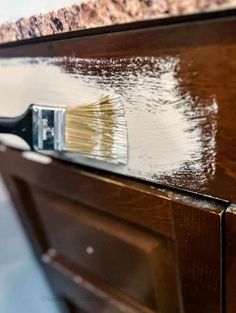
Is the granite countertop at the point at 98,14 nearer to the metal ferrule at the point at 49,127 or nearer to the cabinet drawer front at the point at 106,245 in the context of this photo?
the metal ferrule at the point at 49,127

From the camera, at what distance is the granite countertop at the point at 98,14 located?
275 mm

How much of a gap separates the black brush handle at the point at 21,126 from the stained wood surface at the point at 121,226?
0.23 ft

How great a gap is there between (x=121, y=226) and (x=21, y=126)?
0.65ft

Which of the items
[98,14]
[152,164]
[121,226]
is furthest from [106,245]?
[98,14]

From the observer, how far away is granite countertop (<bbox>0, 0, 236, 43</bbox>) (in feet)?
0.90

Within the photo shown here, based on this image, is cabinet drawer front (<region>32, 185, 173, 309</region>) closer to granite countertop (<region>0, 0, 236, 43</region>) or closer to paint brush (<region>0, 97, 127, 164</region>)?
paint brush (<region>0, 97, 127, 164</region>)

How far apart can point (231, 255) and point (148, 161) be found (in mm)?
134

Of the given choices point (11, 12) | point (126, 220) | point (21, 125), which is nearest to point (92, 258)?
point (126, 220)

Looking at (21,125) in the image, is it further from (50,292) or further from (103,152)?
(50,292)

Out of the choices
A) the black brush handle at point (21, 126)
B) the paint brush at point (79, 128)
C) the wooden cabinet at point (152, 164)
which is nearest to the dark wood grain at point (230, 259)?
the wooden cabinet at point (152, 164)

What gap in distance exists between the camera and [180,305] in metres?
0.47

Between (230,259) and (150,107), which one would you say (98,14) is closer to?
(150,107)

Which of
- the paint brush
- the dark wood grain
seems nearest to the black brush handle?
the paint brush

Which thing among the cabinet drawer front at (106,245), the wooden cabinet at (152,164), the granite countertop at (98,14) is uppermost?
the granite countertop at (98,14)
